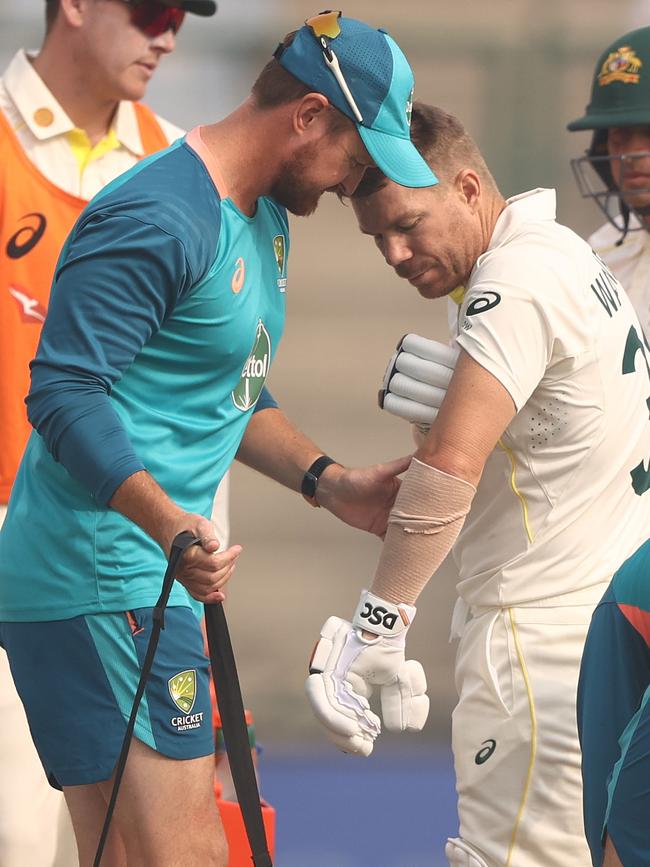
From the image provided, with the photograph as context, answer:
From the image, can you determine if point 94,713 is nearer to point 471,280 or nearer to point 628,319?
point 471,280

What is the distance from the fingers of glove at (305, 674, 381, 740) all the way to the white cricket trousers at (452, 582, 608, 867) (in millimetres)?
244

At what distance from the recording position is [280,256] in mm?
2605

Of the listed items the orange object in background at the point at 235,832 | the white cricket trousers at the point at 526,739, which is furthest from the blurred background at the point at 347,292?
the white cricket trousers at the point at 526,739

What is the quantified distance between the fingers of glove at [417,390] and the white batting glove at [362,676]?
367 mm

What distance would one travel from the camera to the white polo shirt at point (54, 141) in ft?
12.1

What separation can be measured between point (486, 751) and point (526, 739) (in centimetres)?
9

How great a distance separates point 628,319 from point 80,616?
1149 millimetres

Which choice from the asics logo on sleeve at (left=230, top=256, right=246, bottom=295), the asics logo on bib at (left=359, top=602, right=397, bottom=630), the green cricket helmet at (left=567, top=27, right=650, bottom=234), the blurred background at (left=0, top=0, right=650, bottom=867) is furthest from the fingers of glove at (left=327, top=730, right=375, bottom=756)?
the blurred background at (left=0, top=0, right=650, bottom=867)

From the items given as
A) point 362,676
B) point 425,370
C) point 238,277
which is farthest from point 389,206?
point 362,676

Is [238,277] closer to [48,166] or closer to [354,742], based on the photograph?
[354,742]

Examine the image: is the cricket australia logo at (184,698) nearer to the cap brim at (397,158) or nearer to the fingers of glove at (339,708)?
the fingers of glove at (339,708)

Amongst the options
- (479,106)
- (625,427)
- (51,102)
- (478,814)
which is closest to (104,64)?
(51,102)

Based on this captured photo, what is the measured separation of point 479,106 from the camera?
595 centimetres

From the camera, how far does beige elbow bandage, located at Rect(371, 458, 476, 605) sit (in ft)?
8.12
